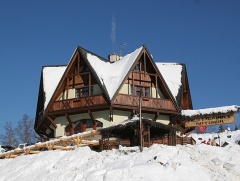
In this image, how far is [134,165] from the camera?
677 inches

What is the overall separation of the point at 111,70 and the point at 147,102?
4.80 m

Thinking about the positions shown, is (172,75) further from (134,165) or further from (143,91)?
(134,165)

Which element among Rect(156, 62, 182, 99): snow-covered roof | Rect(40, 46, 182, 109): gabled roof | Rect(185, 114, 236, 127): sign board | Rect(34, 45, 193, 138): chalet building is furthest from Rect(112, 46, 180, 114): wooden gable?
Rect(185, 114, 236, 127): sign board

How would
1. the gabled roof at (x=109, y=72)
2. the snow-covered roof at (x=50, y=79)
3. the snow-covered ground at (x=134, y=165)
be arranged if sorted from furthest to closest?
1. the snow-covered roof at (x=50, y=79)
2. the gabled roof at (x=109, y=72)
3. the snow-covered ground at (x=134, y=165)

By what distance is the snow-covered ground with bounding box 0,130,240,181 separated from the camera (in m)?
16.2

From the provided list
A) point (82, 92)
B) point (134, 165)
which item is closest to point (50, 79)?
point (82, 92)

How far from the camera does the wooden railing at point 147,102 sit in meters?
29.2

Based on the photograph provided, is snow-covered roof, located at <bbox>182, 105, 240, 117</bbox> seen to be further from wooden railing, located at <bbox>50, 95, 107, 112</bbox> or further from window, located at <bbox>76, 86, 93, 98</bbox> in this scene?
window, located at <bbox>76, 86, 93, 98</bbox>

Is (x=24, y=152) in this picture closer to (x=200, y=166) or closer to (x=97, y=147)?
(x=97, y=147)

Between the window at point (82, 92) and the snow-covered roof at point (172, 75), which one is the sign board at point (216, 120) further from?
the window at point (82, 92)

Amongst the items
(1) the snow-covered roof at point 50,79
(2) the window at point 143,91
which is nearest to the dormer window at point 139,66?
(2) the window at point 143,91

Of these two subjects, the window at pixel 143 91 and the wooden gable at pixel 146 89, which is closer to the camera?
the wooden gable at pixel 146 89

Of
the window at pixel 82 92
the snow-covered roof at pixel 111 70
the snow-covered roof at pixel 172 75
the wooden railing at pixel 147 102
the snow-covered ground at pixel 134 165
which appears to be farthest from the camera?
the snow-covered roof at pixel 172 75

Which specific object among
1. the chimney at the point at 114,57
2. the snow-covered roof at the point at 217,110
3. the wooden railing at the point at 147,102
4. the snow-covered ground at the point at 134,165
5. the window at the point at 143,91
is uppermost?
the chimney at the point at 114,57
